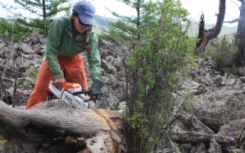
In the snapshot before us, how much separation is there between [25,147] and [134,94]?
1409 millimetres

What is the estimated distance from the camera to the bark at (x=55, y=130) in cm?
200

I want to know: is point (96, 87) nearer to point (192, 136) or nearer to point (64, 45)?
point (64, 45)

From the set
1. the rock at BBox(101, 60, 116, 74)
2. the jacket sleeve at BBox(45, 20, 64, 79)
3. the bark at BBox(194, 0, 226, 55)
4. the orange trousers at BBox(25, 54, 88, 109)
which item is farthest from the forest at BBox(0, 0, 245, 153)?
the bark at BBox(194, 0, 226, 55)

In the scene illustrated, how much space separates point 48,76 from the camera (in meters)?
3.14

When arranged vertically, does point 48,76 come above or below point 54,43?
below

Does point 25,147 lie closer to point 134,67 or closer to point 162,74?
point 134,67

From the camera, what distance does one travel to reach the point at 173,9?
233 centimetres

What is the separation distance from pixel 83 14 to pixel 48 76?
122 centimetres

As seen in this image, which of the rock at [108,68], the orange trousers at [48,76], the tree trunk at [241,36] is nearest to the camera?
the orange trousers at [48,76]

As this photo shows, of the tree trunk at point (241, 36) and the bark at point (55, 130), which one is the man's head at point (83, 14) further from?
the tree trunk at point (241, 36)

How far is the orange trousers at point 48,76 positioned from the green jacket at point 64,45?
0.61 ft

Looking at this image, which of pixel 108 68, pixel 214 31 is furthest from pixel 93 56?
pixel 214 31

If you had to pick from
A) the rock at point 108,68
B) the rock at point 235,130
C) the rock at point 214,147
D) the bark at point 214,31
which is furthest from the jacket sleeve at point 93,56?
the bark at point 214,31

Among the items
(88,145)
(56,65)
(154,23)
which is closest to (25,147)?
(88,145)
